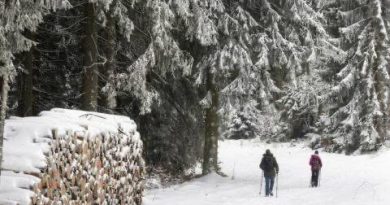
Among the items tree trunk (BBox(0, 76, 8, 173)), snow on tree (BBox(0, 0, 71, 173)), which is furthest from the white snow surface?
snow on tree (BBox(0, 0, 71, 173))

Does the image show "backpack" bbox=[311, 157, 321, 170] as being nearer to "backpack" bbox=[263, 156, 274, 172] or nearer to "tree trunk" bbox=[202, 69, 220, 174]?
"backpack" bbox=[263, 156, 274, 172]

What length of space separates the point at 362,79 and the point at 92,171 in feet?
71.2

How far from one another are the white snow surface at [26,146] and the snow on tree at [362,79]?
21.2m

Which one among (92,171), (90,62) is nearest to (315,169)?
(90,62)

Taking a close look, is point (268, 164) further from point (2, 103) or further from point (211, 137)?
point (2, 103)

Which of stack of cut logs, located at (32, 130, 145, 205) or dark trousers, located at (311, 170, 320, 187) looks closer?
stack of cut logs, located at (32, 130, 145, 205)

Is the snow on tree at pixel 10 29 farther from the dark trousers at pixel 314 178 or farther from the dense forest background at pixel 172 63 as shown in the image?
the dark trousers at pixel 314 178

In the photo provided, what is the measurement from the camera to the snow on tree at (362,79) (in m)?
27.9

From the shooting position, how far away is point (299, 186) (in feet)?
68.1

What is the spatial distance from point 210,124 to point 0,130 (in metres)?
13.5

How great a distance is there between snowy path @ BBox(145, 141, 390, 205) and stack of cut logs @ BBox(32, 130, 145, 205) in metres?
1.86

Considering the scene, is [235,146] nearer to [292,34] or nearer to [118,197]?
[292,34]

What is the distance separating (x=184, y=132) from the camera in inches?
783

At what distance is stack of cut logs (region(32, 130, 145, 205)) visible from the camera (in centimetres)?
807
